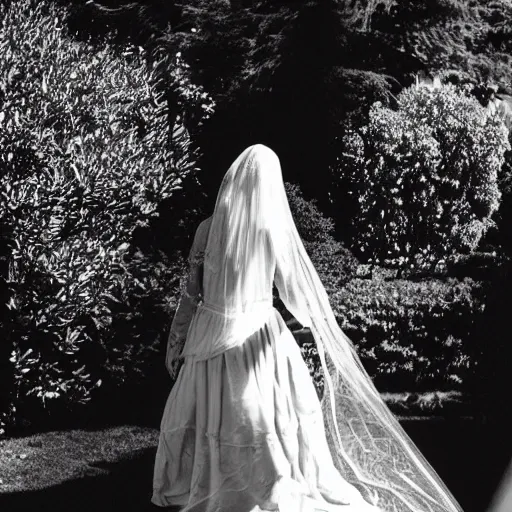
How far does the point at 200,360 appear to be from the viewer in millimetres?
4199

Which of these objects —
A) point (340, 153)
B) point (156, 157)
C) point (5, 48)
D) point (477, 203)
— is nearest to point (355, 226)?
point (340, 153)

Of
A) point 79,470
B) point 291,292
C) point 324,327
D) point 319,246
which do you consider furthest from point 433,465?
point 79,470

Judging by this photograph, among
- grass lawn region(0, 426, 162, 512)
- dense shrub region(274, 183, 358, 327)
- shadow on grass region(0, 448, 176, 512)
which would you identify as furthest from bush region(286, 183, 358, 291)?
shadow on grass region(0, 448, 176, 512)

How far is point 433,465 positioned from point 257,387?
1915 mm

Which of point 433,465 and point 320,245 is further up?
point 320,245

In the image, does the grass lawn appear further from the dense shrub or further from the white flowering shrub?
the white flowering shrub

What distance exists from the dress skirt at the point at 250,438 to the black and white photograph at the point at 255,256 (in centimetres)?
1

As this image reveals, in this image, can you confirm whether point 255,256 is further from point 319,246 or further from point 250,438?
point 319,246

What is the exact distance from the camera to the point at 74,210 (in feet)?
19.3

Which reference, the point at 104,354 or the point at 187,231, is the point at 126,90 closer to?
the point at 187,231

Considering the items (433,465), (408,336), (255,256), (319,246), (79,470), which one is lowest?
(79,470)

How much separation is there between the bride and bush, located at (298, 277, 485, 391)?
113 inches

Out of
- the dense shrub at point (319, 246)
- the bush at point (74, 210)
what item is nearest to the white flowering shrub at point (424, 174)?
the dense shrub at point (319, 246)

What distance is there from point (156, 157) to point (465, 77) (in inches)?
143
